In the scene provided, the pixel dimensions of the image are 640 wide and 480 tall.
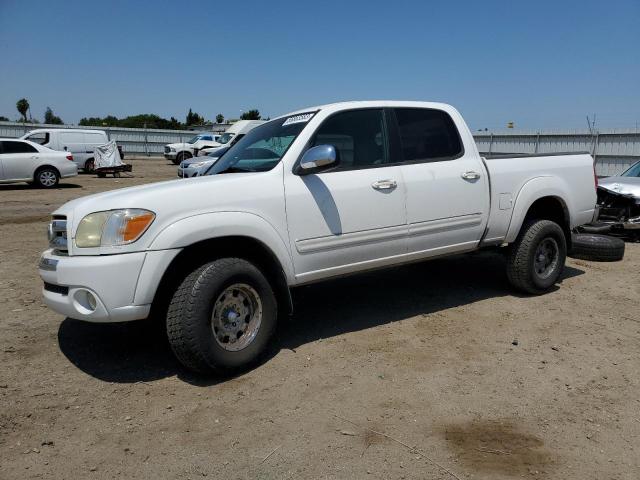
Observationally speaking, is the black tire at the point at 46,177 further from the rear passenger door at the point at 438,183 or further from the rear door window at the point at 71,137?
the rear passenger door at the point at 438,183

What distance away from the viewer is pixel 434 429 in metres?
2.99

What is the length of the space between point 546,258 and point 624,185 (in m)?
3.61

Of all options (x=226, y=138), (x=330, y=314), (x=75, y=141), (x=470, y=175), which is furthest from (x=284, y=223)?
(x=226, y=138)

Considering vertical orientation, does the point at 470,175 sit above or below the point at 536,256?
above

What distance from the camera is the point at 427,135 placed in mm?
4766

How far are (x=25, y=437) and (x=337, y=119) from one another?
10.1 ft

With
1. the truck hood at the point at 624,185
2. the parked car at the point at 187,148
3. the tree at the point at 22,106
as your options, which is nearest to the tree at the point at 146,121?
the tree at the point at 22,106

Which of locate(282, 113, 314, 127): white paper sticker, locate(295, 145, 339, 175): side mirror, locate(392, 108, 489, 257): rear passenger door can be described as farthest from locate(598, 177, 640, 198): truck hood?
locate(295, 145, 339, 175): side mirror

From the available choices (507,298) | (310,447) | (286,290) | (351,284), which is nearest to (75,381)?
(286,290)

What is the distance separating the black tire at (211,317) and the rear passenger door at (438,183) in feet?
5.03

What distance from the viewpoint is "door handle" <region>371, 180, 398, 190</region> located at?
13.8 feet

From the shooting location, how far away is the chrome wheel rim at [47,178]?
640 inches

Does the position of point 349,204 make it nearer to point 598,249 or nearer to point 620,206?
point 598,249

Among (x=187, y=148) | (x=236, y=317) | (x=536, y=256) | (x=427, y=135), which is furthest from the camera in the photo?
(x=187, y=148)
